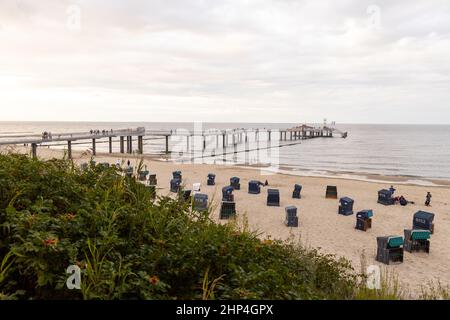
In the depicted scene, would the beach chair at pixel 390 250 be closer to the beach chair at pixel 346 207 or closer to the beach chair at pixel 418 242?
the beach chair at pixel 418 242

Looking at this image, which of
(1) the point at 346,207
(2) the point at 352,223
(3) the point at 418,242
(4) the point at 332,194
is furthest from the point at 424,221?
(4) the point at 332,194

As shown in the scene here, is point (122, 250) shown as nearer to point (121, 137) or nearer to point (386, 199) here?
point (386, 199)

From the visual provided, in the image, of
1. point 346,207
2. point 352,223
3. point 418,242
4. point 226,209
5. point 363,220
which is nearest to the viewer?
point 418,242

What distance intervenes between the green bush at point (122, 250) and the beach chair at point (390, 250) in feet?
18.8

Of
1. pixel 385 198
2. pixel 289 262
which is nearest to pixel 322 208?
pixel 385 198

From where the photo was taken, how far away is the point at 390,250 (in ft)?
32.0

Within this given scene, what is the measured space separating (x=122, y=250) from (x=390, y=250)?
8.73m

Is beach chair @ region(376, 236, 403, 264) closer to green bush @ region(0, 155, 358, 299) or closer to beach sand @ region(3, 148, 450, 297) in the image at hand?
beach sand @ region(3, 148, 450, 297)

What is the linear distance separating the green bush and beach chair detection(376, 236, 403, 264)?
5.74 metres

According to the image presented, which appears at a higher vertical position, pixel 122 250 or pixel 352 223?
pixel 122 250

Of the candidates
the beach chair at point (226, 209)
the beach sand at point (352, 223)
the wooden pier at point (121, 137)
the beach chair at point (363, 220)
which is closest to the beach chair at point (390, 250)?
the beach sand at point (352, 223)

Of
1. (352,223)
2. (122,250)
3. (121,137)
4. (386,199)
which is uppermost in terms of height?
(121,137)

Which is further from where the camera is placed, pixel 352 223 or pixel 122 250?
pixel 352 223

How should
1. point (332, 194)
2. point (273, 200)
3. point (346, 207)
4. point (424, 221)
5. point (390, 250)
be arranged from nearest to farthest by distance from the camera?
point (390, 250)
point (424, 221)
point (346, 207)
point (273, 200)
point (332, 194)
